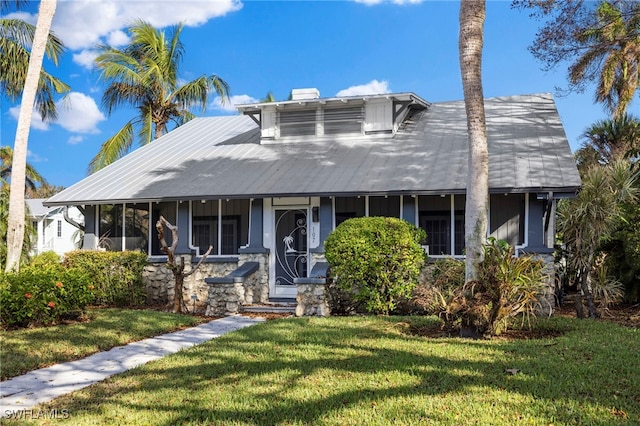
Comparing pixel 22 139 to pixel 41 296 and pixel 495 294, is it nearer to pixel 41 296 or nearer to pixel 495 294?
pixel 41 296

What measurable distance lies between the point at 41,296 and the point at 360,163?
7.94 meters

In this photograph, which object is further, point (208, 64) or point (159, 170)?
point (208, 64)

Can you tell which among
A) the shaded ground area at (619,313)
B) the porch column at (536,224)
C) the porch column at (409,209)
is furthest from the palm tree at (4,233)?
the shaded ground area at (619,313)

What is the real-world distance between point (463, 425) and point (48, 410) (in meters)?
4.04

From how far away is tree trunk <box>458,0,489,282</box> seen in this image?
8500 mm

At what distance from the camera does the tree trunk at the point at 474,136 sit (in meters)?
8.50

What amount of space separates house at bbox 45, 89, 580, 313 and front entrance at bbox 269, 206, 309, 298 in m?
0.03

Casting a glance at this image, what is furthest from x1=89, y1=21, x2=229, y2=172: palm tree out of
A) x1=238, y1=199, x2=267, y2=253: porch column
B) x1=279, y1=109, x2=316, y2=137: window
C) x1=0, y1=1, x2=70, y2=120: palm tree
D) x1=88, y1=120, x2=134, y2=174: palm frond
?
x1=238, y1=199, x2=267, y2=253: porch column

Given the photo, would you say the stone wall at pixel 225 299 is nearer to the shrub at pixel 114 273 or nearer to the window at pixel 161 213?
the shrub at pixel 114 273

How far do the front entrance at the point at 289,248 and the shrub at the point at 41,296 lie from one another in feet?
15.2

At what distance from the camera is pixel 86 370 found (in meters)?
7.28

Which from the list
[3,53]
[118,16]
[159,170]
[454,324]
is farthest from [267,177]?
[118,16]

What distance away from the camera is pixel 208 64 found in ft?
82.8

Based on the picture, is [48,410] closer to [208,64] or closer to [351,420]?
[351,420]
